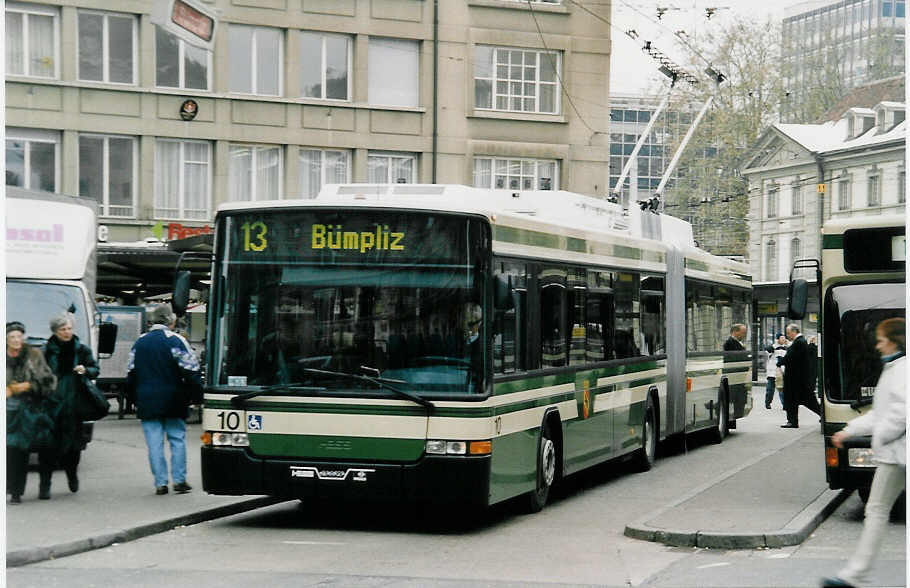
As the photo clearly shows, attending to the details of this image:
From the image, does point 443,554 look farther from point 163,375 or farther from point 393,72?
point 393,72

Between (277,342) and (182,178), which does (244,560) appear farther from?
(182,178)

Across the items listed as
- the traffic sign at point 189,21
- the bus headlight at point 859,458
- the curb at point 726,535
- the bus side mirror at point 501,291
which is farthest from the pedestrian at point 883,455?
the traffic sign at point 189,21

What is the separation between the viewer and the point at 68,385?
13.6m

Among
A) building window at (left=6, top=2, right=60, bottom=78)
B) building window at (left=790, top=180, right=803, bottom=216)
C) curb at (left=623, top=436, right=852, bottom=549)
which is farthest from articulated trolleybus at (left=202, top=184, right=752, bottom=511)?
building window at (left=790, top=180, right=803, bottom=216)

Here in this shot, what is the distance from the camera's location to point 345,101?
1441 inches

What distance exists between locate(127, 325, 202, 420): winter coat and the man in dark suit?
13500 mm

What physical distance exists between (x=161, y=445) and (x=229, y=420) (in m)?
2.25

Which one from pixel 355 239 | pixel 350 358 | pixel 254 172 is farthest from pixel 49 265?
pixel 254 172

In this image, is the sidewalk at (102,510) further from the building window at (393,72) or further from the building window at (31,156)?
the building window at (393,72)

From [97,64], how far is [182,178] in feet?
10.8

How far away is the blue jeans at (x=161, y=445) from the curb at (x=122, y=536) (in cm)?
77

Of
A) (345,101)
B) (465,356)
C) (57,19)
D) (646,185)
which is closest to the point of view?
(465,356)

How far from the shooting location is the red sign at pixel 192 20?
14320mm

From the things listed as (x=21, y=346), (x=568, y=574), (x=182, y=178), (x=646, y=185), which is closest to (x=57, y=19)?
(x=182, y=178)
